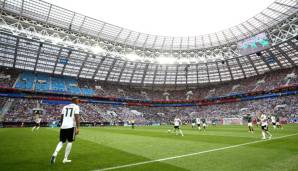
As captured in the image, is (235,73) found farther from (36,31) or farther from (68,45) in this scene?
(36,31)

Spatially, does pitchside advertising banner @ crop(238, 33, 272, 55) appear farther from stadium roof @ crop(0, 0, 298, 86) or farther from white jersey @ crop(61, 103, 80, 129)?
white jersey @ crop(61, 103, 80, 129)

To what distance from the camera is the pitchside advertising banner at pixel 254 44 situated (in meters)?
44.0

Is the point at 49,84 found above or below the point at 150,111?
above

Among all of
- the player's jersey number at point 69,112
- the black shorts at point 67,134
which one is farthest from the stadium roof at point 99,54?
the black shorts at point 67,134

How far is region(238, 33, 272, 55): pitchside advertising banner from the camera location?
44.0 meters

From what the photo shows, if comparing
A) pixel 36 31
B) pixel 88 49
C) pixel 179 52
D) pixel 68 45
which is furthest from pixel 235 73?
pixel 36 31

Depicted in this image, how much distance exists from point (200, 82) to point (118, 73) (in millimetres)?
30597

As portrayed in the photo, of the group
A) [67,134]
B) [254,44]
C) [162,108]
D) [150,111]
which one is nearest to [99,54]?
[150,111]

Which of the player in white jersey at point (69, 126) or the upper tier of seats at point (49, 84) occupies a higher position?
the upper tier of seats at point (49, 84)

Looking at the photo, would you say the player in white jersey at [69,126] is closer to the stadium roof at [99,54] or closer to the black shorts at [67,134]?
the black shorts at [67,134]

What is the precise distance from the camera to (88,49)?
4722 centimetres

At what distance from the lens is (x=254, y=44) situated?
4544 cm

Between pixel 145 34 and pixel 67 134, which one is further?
pixel 145 34

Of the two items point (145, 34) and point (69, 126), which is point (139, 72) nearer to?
point (145, 34)
